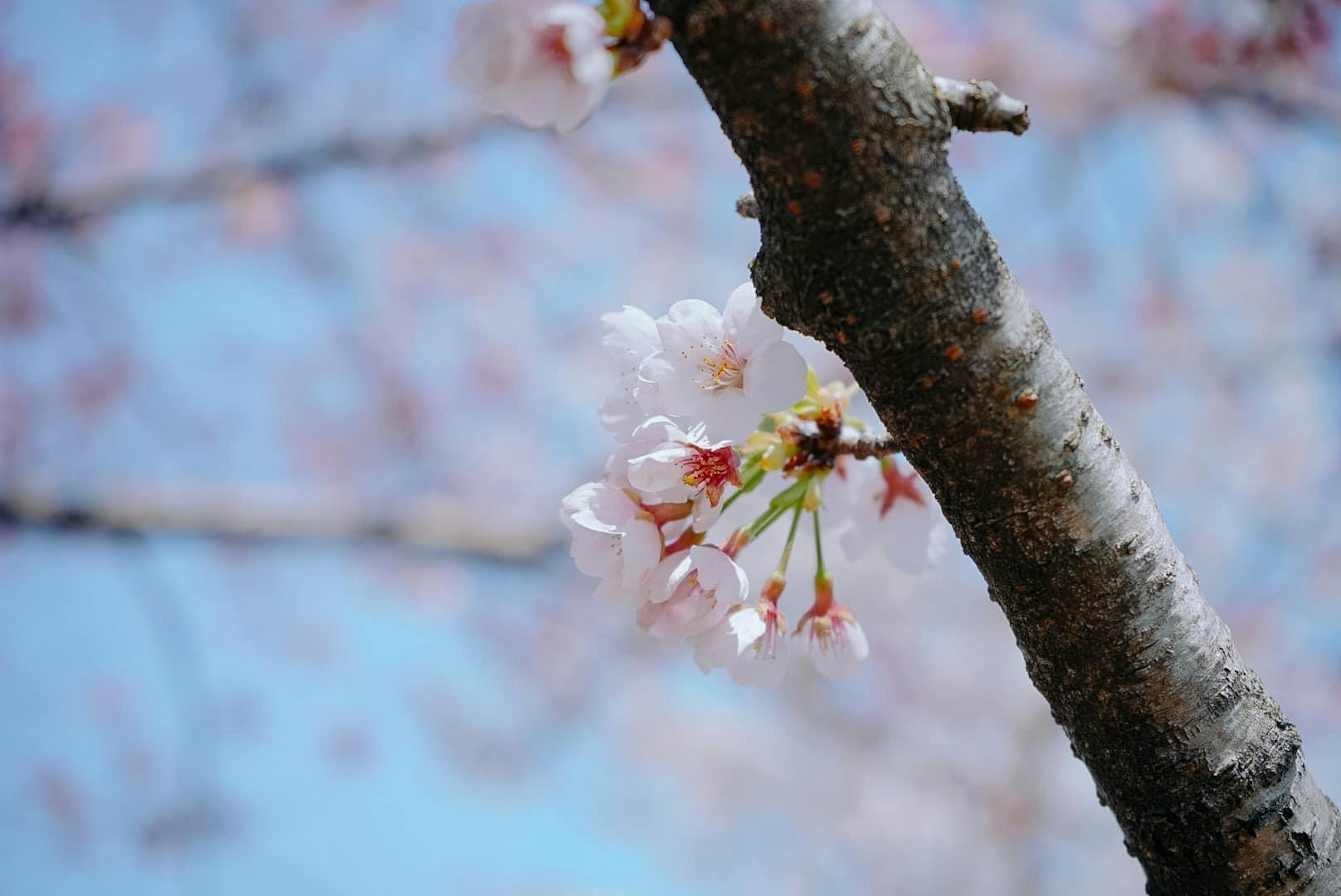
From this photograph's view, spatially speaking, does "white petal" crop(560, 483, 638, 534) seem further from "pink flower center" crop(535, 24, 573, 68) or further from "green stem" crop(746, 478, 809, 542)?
"pink flower center" crop(535, 24, 573, 68)

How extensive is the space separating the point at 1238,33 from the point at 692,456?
10.2 ft

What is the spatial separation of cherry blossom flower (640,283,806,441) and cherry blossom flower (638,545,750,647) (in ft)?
0.32

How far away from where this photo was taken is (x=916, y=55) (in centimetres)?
44

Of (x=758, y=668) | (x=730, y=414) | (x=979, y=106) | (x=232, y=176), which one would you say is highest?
(x=232, y=176)

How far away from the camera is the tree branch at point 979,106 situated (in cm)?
45

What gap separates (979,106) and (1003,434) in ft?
0.58

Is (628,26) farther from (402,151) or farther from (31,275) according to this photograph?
(31,275)

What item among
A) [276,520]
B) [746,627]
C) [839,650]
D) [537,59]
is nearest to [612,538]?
[746,627]

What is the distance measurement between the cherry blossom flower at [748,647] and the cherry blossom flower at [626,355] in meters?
0.16

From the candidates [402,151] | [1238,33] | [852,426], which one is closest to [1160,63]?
[1238,33]

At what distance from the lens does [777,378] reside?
0.52m

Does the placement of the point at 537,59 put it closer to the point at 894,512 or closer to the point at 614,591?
the point at 614,591

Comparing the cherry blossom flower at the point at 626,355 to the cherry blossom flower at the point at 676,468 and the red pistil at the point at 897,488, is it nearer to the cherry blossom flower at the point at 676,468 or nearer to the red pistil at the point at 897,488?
the cherry blossom flower at the point at 676,468

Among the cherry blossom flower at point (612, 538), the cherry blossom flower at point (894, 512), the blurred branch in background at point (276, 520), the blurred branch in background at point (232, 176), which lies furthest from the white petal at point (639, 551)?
the blurred branch in background at point (232, 176)
